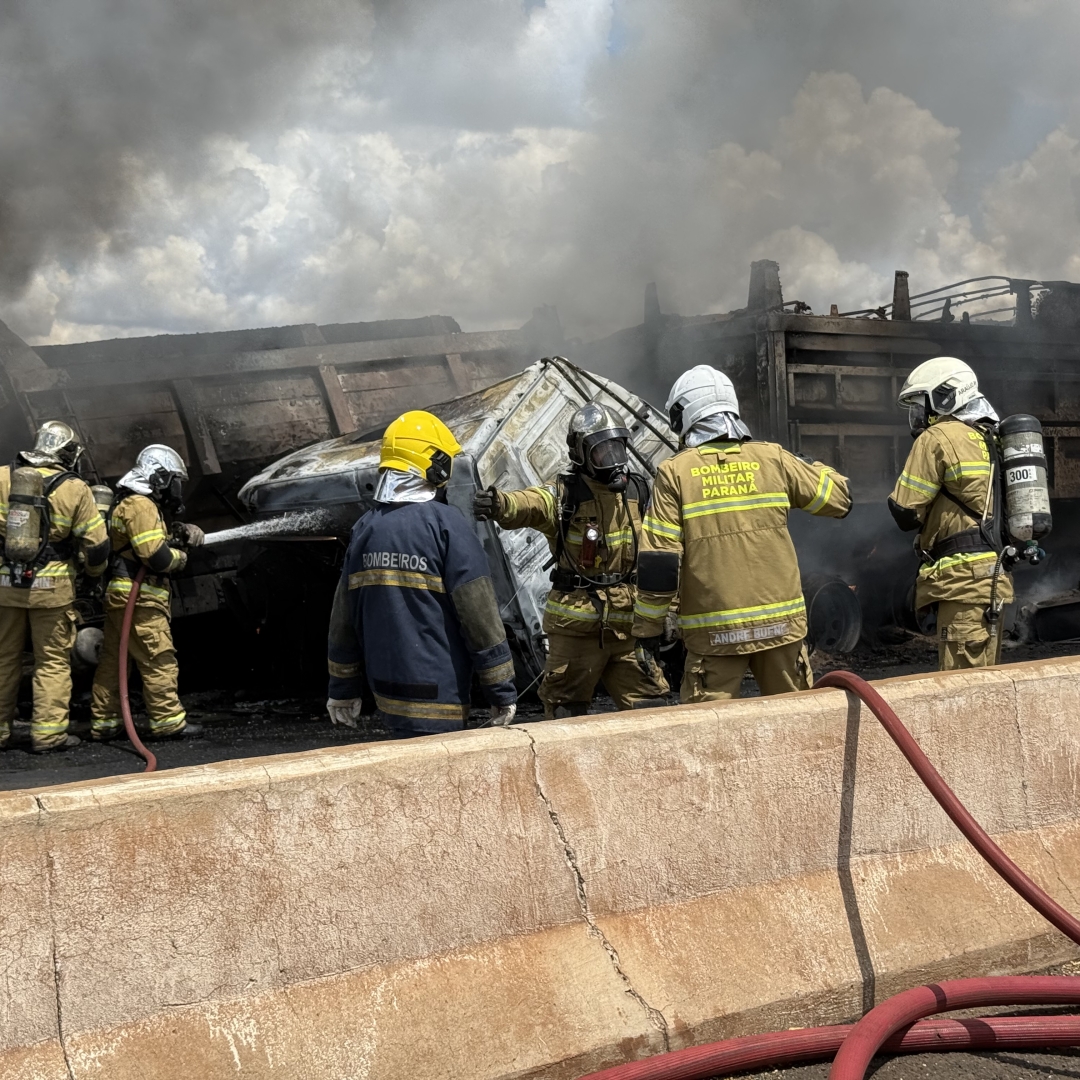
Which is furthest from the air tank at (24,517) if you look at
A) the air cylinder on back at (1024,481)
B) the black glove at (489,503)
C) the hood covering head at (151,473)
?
the air cylinder on back at (1024,481)

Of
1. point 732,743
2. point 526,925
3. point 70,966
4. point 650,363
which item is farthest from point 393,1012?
point 650,363

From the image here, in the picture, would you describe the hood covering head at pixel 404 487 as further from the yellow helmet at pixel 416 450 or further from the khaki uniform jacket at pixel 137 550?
the khaki uniform jacket at pixel 137 550

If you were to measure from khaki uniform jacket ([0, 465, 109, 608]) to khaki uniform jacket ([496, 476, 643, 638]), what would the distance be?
10.1 feet

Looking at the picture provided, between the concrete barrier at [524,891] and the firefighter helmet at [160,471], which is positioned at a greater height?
the firefighter helmet at [160,471]

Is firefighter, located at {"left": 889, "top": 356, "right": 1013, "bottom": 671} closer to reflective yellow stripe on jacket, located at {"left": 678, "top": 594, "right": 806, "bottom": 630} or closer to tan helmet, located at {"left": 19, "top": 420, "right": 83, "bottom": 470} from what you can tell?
reflective yellow stripe on jacket, located at {"left": 678, "top": 594, "right": 806, "bottom": 630}

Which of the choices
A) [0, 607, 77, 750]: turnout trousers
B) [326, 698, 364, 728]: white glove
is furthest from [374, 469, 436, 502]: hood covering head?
[0, 607, 77, 750]: turnout trousers

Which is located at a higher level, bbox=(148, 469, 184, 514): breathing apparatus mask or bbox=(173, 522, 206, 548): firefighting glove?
bbox=(148, 469, 184, 514): breathing apparatus mask

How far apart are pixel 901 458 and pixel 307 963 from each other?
7.75 meters

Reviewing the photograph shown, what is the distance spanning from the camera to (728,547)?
3.85 meters

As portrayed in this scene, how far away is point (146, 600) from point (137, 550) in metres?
0.36

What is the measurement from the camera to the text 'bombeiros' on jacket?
3381mm

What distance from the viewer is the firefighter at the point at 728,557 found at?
3.82m

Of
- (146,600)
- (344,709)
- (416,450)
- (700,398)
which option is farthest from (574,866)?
(146,600)

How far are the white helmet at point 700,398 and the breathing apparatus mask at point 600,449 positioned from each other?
58 centimetres
